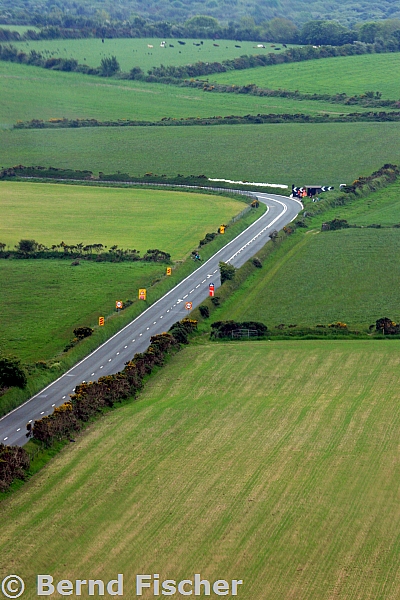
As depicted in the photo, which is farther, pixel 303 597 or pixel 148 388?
pixel 148 388

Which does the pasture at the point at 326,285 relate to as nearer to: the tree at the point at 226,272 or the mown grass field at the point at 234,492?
the tree at the point at 226,272

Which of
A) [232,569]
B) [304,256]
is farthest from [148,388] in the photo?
[304,256]

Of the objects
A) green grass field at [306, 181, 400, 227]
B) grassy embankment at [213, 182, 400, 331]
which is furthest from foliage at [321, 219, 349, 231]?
green grass field at [306, 181, 400, 227]

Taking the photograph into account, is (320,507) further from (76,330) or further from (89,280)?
(89,280)

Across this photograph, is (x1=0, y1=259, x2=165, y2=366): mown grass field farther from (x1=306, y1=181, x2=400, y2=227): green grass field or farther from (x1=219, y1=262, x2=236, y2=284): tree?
(x1=306, y1=181, x2=400, y2=227): green grass field

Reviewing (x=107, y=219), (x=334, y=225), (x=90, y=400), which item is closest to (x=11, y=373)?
(x=90, y=400)

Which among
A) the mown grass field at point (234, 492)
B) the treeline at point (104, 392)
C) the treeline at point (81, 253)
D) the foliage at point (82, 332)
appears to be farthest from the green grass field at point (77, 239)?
the mown grass field at point (234, 492)
